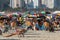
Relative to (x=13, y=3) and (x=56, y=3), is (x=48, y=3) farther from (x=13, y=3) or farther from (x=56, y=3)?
(x=13, y=3)

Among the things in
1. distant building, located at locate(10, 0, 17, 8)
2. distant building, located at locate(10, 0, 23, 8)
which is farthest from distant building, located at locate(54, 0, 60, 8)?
distant building, located at locate(10, 0, 17, 8)

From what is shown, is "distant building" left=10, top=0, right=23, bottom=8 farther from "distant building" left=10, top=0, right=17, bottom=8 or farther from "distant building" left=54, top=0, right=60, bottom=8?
"distant building" left=54, top=0, right=60, bottom=8

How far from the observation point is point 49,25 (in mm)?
15734

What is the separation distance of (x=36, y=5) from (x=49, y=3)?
3639 mm

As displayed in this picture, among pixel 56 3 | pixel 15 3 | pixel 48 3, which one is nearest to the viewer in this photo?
pixel 15 3

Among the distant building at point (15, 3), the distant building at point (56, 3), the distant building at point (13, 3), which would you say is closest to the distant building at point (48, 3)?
the distant building at point (56, 3)

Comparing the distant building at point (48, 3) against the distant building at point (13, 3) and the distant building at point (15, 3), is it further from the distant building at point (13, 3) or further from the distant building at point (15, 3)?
the distant building at point (13, 3)

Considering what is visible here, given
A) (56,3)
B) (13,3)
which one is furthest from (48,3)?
(13,3)

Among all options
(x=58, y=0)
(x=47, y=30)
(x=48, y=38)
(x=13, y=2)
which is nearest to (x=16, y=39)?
(x=48, y=38)

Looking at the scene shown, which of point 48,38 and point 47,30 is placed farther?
point 47,30

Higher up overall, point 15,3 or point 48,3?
point 15,3

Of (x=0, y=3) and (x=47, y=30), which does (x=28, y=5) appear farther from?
(x=47, y=30)

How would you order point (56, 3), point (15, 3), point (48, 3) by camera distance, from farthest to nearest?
point (48, 3) < point (56, 3) < point (15, 3)

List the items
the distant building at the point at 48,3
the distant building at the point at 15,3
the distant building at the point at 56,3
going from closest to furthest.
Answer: the distant building at the point at 15,3 → the distant building at the point at 56,3 → the distant building at the point at 48,3
